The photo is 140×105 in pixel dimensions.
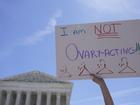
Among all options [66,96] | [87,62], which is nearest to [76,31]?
[87,62]

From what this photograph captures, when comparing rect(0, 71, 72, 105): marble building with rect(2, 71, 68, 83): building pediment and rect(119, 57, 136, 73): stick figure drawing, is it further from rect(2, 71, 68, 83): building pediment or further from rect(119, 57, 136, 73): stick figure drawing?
rect(119, 57, 136, 73): stick figure drawing

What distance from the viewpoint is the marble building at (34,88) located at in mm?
42094

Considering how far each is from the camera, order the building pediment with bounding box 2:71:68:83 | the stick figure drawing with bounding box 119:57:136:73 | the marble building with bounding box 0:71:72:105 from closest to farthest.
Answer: the stick figure drawing with bounding box 119:57:136:73
the marble building with bounding box 0:71:72:105
the building pediment with bounding box 2:71:68:83

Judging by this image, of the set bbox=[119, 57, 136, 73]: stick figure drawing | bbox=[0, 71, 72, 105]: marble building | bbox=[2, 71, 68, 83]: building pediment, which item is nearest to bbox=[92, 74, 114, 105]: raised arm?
bbox=[119, 57, 136, 73]: stick figure drawing

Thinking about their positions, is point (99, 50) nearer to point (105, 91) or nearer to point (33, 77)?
point (105, 91)

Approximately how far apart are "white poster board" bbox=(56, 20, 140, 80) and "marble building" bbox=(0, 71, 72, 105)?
37040 mm

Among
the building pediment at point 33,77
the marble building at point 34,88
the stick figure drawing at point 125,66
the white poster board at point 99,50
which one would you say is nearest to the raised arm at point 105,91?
the white poster board at point 99,50

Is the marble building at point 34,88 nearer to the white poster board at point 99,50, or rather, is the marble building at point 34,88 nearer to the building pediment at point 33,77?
the building pediment at point 33,77

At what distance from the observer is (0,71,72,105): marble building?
42.1 meters

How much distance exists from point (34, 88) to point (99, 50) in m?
38.3

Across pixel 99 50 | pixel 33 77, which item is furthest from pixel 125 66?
pixel 33 77

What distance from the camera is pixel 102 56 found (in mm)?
4742

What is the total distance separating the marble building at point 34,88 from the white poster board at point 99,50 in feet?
122

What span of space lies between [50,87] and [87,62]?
124 feet
